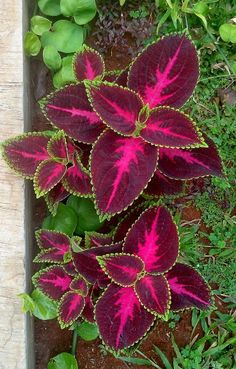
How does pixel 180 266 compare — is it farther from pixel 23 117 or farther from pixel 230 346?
pixel 23 117

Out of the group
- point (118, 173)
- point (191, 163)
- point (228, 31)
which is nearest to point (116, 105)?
point (118, 173)

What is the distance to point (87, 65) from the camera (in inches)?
75.2

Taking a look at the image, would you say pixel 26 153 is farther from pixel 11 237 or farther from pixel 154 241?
pixel 154 241

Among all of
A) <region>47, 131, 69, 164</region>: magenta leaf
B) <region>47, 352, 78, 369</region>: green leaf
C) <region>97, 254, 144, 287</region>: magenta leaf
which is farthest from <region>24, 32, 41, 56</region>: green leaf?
<region>47, 352, 78, 369</region>: green leaf

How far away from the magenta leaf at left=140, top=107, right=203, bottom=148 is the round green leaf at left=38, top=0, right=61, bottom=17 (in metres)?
0.71

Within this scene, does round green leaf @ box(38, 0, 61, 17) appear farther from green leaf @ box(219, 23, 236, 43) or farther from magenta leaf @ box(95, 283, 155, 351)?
magenta leaf @ box(95, 283, 155, 351)

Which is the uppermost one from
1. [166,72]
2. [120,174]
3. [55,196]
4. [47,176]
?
[166,72]

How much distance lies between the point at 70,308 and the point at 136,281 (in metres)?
0.26

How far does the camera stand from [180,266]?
1.88 m

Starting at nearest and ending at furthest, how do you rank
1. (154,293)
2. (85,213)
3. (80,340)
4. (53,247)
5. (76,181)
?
(154,293) → (76,181) → (53,247) → (85,213) → (80,340)

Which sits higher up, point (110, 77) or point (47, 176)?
point (110, 77)

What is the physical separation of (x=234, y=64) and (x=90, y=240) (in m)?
0.86

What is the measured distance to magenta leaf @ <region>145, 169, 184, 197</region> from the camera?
1.88 metres

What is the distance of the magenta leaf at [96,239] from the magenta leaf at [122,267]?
0.20 metres
